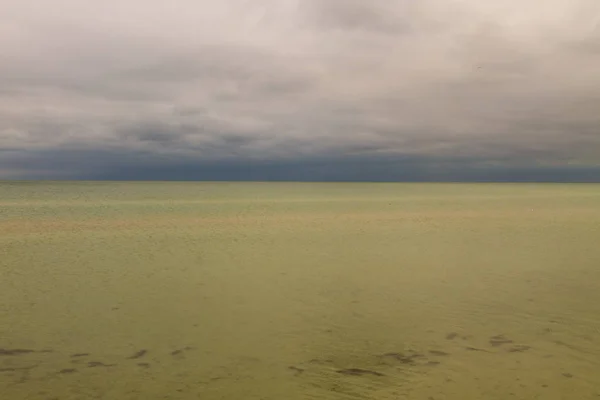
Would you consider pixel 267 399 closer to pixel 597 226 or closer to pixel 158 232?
pixel 158 232

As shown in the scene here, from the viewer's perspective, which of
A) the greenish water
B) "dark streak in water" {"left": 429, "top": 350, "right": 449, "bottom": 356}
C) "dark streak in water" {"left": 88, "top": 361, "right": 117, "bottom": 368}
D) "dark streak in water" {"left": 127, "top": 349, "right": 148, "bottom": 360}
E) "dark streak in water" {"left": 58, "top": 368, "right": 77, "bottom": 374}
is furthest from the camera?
"dark streak in water" {"left": 429, "top": 350, "right": 449, "bottom": 356}

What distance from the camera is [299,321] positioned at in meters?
12.1

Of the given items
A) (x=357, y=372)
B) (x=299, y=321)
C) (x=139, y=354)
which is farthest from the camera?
(x=299, y=321)

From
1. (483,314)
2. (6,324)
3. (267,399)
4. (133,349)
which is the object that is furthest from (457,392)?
(6,324)

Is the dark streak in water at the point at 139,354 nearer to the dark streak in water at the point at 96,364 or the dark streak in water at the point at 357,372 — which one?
the dark streak in water at the point at 96,364

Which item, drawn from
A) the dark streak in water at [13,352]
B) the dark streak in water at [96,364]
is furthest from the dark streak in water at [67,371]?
the dark streak in water at [13,352]

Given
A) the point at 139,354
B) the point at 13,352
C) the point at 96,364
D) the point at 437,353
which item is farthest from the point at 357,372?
the point at 13,352

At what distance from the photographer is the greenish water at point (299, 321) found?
8492mm

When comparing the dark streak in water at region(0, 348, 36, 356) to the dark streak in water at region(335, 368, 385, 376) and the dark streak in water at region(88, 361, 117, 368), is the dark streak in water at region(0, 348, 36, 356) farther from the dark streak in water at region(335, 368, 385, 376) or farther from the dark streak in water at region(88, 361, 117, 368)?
the dark streak in water at region(335, 368, 385, 376)

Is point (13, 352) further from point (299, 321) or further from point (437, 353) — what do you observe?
point (437, 353)

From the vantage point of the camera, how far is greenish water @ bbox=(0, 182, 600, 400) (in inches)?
334

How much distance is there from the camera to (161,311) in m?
13.0

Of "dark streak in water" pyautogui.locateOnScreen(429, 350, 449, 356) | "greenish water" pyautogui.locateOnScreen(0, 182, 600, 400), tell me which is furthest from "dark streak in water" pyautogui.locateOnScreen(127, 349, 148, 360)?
"dark streak in water" pyautogui.locateOnScreen(429, 350, 449, 356)

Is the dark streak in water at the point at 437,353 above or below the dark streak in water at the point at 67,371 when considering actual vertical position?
above
